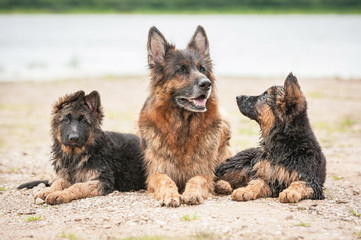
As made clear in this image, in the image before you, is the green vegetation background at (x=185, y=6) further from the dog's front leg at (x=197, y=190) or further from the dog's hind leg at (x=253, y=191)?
the dog's hind leg at (x=253, y=191)

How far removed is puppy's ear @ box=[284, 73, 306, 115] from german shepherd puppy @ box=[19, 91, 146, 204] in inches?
106

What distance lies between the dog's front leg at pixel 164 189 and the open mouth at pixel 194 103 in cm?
114

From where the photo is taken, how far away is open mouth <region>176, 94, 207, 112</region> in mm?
6754

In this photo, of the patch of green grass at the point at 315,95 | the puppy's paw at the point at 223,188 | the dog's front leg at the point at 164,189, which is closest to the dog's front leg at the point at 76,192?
the dog's front leg at the point at 164,189

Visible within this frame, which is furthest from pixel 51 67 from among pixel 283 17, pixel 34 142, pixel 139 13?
pixel 283 17

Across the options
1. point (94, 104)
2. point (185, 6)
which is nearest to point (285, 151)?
point (94, 104)

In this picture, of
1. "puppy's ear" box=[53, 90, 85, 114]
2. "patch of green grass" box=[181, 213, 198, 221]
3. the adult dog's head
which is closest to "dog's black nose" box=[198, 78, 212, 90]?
the adult dog's head

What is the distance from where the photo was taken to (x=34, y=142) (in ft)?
41.4

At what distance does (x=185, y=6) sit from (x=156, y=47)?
65038 millimetres

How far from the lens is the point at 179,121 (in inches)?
274

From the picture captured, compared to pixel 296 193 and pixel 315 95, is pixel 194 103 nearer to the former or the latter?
pixel 296 193

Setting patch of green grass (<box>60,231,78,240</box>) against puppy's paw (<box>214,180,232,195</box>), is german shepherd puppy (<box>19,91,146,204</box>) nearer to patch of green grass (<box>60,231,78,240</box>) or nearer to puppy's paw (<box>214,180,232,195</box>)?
puppy's paw (<box>214,180,232,195</box>)

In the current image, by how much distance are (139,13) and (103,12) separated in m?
6.53

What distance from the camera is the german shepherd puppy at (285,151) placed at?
6457 mm
